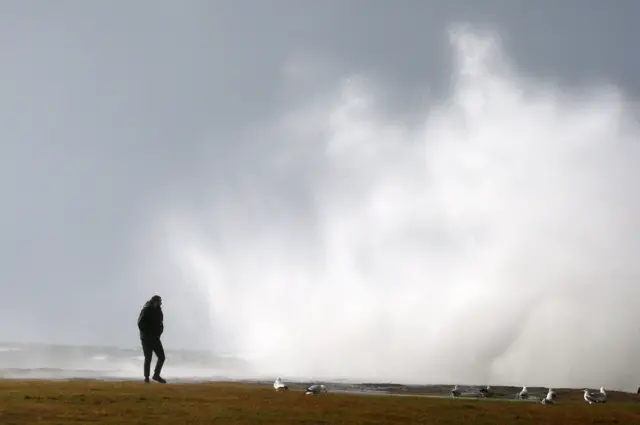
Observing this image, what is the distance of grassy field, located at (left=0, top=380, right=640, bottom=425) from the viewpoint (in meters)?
20.4

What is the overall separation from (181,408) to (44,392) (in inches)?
248

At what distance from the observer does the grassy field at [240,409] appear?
20416mm

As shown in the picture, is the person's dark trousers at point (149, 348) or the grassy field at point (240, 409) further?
the person's dark trousers at point (149, 348)

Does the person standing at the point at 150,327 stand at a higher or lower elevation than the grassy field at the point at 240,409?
higher

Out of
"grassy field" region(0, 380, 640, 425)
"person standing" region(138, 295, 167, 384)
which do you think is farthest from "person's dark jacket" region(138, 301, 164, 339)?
"grassy field" region(0, 380, 640, 425)

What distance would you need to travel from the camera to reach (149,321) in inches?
1240

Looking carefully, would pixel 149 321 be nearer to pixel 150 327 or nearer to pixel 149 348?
pixel 150 327

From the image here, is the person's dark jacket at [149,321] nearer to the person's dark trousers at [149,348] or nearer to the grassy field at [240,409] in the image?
the person's dark trousers at [149,348]

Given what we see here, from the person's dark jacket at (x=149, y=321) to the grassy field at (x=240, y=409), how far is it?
11.5 feet

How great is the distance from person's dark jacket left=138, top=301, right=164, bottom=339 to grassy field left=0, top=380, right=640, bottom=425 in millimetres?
3495

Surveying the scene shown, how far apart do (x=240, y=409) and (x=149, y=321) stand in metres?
10.4

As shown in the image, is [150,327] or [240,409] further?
[150,327]

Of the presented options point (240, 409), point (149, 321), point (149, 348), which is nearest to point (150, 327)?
point (149, 321)

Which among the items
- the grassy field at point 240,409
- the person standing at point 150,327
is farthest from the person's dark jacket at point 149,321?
the grassy field at point 240,409
